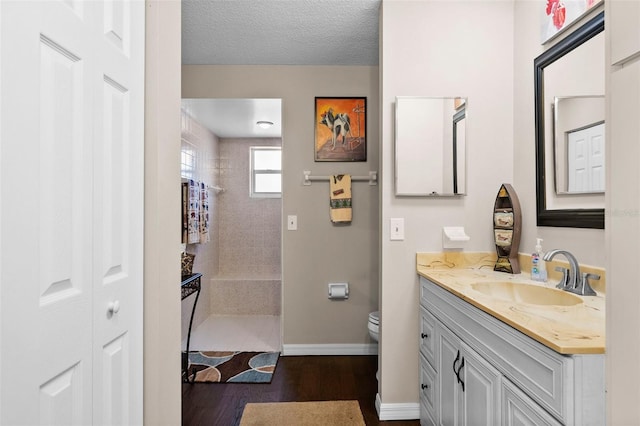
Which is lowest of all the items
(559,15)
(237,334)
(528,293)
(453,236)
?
(237,334)

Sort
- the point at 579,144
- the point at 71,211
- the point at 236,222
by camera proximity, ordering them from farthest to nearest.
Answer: the point at 236,222 → the point at 579,144 → the point at 71,211

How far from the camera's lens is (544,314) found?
1146mm

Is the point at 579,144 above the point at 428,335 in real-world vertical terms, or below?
above

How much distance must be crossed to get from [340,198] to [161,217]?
6.13ft

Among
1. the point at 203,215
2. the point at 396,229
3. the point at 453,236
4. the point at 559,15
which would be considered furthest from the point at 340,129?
the point at 559,15

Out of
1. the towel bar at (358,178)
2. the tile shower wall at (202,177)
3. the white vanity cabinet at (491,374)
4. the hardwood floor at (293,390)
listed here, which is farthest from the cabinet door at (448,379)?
the tile shower wall at (202,177)

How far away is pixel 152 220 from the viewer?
130 cm

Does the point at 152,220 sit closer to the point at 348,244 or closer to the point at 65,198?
the point at 65,198

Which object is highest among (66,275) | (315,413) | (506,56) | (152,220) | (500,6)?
(500,6)

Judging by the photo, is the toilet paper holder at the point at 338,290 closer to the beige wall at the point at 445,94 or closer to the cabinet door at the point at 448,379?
the beige wall at the point at 445,94

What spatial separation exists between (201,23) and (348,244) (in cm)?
201

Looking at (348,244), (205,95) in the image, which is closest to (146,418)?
(348,244)

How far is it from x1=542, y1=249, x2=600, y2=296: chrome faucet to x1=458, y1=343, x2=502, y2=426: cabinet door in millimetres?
506

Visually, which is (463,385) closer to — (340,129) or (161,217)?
(161,217)
